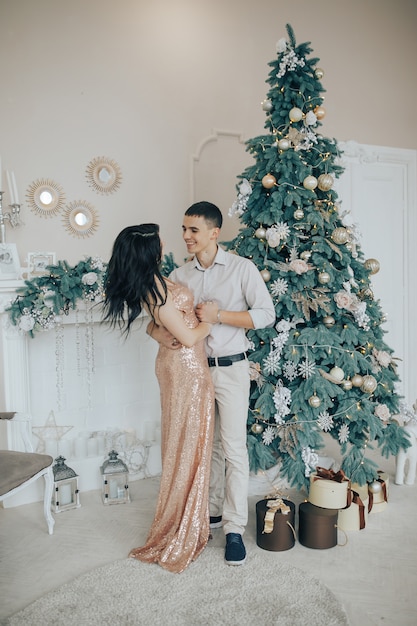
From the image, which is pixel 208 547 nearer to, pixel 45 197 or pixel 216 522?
pixel 216 522

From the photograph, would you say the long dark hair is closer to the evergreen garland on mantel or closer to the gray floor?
the evergreen garland on mantel

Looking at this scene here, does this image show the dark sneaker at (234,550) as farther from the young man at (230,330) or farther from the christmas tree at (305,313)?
the christmas tree at (305,313)

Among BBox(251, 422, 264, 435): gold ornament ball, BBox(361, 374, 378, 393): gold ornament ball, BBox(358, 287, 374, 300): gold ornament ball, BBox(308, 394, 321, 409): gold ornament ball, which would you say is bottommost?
BBox(251, 422, 264, 435): gold ornament ball

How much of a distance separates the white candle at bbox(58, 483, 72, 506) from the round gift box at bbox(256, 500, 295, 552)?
50.0 inches

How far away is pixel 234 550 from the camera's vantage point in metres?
2.63

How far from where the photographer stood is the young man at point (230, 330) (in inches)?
108

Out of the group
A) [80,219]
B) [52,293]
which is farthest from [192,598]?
[80,219]

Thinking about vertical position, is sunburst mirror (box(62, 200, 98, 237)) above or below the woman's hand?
above

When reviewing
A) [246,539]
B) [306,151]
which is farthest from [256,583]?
[306,151]

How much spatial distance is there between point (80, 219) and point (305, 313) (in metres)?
1.78

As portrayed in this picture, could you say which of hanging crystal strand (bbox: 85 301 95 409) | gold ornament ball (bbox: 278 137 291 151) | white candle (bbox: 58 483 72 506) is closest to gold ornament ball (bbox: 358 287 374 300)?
gold ornament ball (bbox: 278 137 291 151)

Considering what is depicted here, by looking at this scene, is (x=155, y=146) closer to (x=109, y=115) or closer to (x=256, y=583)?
(x=109, y=115)

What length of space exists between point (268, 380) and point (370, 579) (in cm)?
118

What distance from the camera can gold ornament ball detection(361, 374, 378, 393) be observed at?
3146mm
